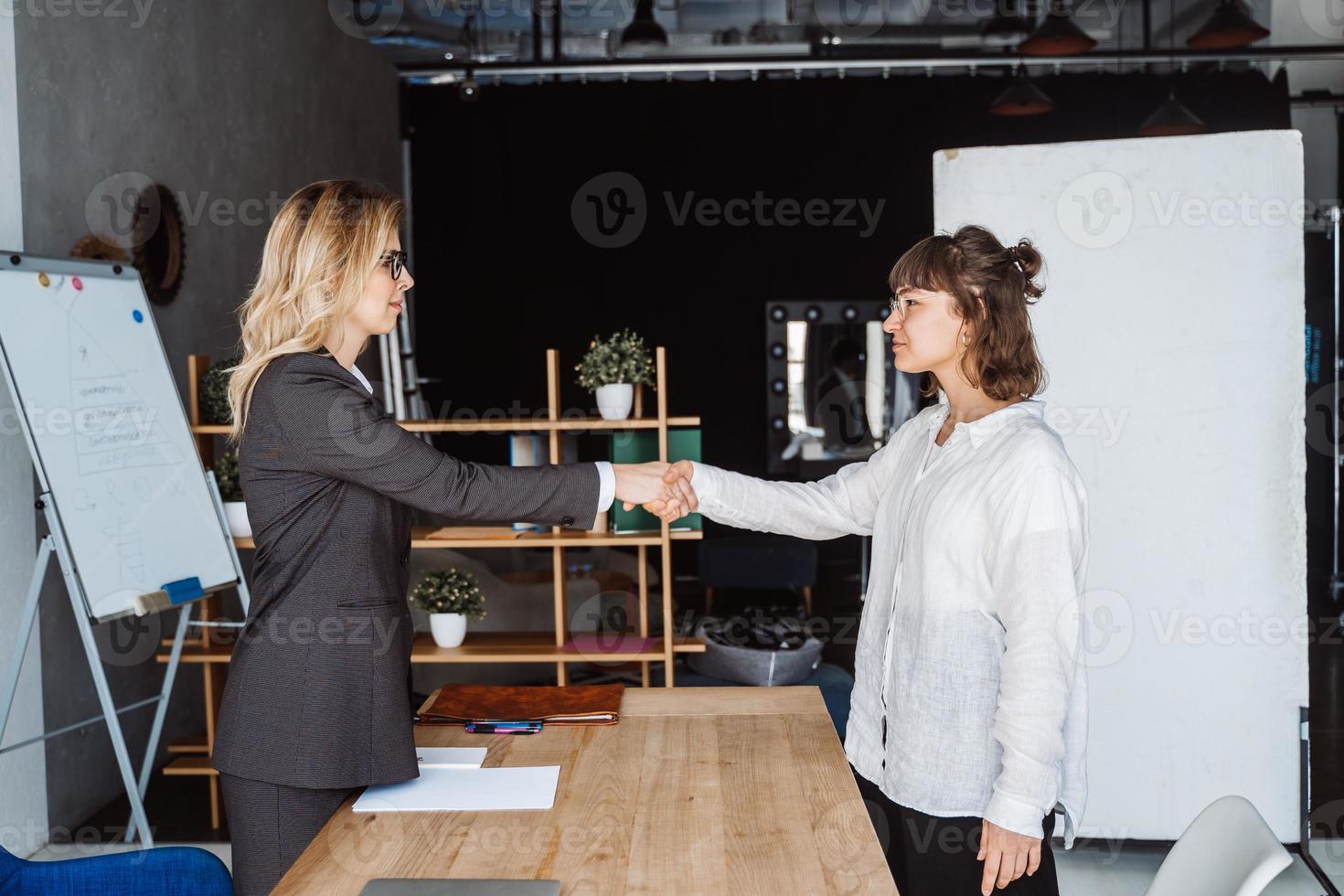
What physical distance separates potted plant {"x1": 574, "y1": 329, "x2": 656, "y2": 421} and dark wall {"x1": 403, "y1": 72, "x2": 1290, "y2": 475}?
16.5ft

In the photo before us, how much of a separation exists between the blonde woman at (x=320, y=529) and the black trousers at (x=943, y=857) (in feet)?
2.48

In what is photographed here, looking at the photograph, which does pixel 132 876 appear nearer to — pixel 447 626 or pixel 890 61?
pixel 447 626

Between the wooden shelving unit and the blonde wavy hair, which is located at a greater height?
the blonde wavy hair

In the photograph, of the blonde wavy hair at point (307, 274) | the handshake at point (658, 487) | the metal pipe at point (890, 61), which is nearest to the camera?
the blonde wavy hair at point (307, 274)

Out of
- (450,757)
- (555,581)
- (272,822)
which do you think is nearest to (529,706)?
(450,757)

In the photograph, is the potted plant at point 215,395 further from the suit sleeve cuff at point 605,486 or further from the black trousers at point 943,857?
the black trousers at point 943,857

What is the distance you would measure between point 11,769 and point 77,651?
19.9 inches

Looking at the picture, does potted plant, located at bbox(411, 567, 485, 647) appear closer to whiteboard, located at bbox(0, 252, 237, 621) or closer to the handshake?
whiteboard, located at bbox(0, 252, 237, 621)

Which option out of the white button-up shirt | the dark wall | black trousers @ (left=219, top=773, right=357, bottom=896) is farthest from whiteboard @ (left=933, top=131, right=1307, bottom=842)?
the dark wall

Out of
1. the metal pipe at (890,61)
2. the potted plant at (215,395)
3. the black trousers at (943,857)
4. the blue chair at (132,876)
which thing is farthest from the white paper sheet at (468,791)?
the metal pipe at (890,61)

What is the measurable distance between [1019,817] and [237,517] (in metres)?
3.13

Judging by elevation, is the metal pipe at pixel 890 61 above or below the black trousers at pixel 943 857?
above

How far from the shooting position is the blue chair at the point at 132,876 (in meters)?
1.81

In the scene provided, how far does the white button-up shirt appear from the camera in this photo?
1.68 m
